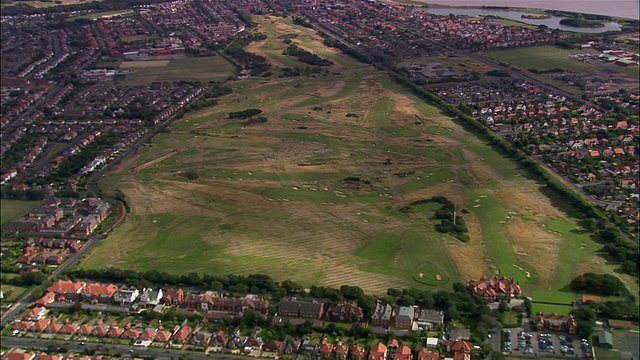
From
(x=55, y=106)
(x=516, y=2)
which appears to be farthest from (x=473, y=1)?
(x=55, y=106)

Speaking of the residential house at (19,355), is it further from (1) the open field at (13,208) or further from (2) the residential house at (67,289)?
(1) the open field at (13,208)

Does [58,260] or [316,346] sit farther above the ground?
[58,260]

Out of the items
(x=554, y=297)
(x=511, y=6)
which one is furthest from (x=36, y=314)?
(x=511, y=6)

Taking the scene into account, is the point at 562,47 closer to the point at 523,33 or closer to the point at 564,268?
the point at 523,33

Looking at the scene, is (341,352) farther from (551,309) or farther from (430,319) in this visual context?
(551,309)

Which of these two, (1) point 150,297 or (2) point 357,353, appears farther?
(1) point 150,297

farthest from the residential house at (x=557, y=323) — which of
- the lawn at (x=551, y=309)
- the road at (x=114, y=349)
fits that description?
the road at (x=114, y=349)
